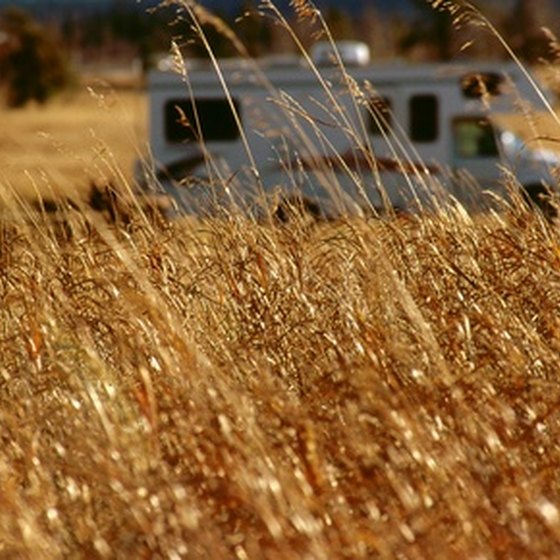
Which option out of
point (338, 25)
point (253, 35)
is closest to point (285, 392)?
point (338, 25)

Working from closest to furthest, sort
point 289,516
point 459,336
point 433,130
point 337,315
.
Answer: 1. point 289,516
2. point 459,336
3. point 337,315
4. point 433,130

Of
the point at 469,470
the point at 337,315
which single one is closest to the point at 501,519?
the point at 469,470

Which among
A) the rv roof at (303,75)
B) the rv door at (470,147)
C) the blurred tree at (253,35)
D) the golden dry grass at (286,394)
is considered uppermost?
the golden dry grass at (286,394)

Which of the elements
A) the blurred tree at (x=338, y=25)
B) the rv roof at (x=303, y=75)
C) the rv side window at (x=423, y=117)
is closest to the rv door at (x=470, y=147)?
the rv side window at (x=423, y=117)

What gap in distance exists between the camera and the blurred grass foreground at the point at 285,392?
3.30 m

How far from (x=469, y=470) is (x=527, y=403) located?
1.28 feet

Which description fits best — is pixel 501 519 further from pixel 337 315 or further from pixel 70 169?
pixel 70 169

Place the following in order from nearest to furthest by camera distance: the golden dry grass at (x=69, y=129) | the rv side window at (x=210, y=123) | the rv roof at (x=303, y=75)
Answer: the rv roof at (x=303, y=75) < the rv side window at (x=210, y=123) < the golden dry grass at (x=69, y=129)

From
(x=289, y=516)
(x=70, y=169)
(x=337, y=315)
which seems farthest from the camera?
(x=70, y=169)

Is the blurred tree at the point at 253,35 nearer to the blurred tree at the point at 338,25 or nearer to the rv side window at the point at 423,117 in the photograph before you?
the blurred tree at the point at 338,25

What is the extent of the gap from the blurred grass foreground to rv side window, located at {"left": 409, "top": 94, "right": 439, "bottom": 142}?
13.3 meters

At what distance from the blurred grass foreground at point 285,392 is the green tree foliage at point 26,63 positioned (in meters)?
42.0

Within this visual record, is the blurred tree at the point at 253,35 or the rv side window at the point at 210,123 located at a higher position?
the rv side window at the point at 210,123

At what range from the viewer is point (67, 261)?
492 centimetres
